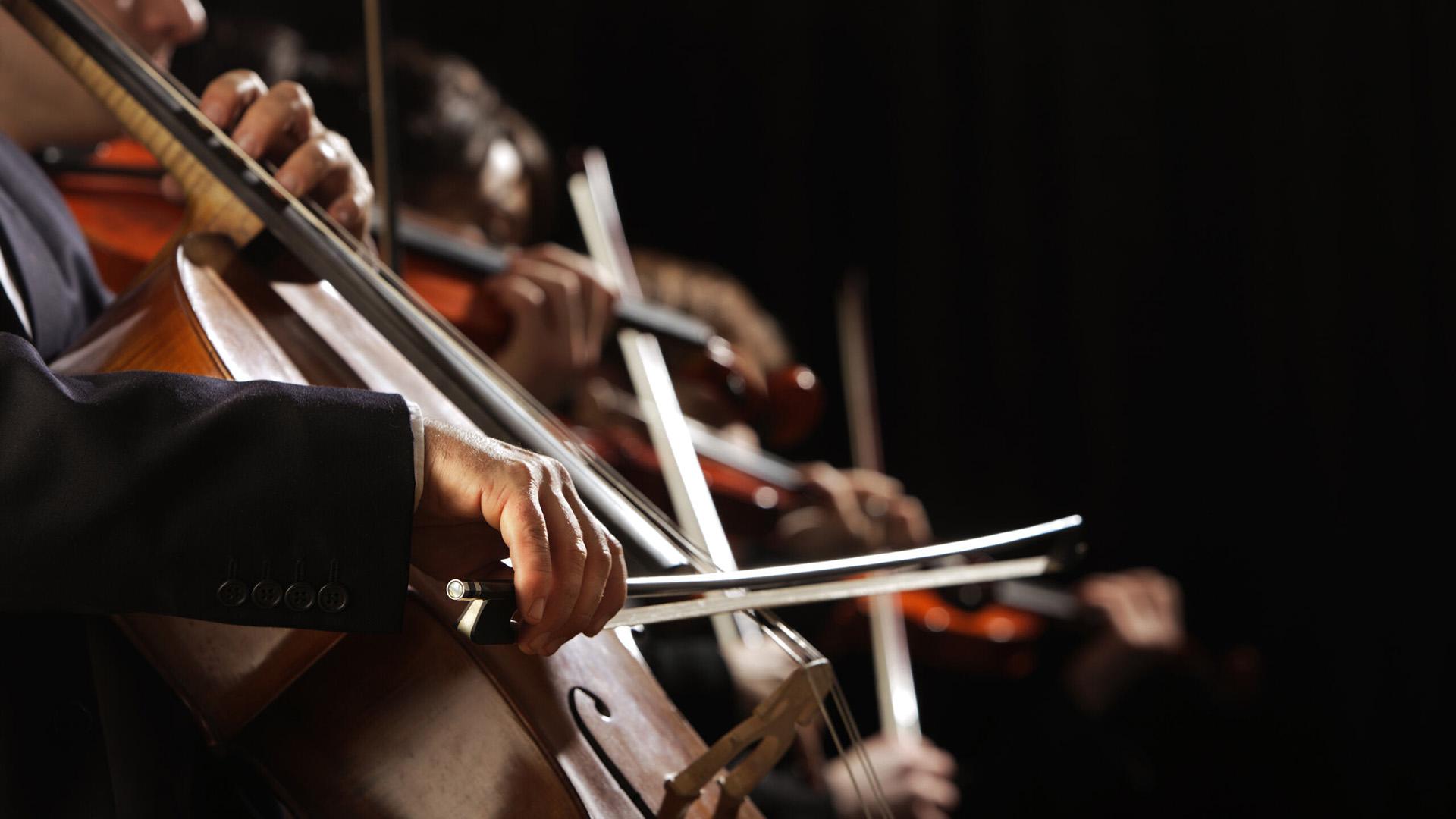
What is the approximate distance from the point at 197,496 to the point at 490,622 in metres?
0.16

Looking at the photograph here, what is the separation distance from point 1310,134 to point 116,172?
2.32 metres

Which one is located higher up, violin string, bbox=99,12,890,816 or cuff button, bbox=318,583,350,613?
violin string, bbox=99,12,890,816

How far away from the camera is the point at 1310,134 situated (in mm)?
2596

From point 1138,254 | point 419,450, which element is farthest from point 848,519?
point 419,450

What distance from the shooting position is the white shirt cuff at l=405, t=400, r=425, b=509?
0.54 m

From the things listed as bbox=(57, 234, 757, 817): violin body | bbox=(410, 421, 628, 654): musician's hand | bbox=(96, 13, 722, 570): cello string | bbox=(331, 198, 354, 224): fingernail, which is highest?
bbox=(331, 198, 354, 224): fingernail

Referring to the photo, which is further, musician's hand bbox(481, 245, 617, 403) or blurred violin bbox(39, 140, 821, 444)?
musician's hand bbox(481, 245, 617, 403)

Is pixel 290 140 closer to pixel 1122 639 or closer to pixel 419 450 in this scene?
pixel 419 450

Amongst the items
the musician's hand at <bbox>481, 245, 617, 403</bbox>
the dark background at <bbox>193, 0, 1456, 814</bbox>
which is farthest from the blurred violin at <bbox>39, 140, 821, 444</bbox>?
the dark background at <bbox>193, 0, 1456, 814</bbox>

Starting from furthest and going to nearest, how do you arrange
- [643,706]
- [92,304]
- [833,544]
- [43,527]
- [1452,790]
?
[1452,790] < [833,544] < [92,304] < [643,706] < [43,527]

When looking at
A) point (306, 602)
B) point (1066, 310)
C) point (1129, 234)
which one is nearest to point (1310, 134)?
point (1129, 234)

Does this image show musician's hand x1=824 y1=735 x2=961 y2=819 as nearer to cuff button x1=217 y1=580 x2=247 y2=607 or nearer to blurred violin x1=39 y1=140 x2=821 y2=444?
blurred violin x1=39 y1=140 x2=821 y2=444

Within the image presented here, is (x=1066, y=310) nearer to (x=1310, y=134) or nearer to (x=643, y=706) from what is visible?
(x=1310, y=134)

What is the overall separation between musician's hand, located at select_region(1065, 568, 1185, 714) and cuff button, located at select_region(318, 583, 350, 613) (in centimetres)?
181
